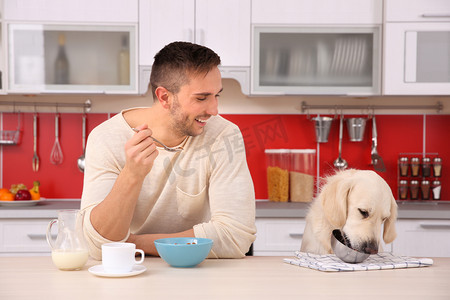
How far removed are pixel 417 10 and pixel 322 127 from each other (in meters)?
0.87

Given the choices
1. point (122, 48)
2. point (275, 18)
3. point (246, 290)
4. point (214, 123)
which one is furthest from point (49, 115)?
point (246, 290)

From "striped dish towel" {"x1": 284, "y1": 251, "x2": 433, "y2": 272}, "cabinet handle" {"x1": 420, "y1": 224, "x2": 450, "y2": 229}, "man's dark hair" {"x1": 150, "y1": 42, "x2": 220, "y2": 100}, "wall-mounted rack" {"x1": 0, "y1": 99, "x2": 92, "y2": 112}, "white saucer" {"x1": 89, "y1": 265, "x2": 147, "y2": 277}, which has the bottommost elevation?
"cabinet handle" {"x1": 420, "y1": 224, "x2": 450, "y2": 229}

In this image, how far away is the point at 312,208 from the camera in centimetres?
182

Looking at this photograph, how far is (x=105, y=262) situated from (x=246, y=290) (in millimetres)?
350

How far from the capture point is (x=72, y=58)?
9.67ft

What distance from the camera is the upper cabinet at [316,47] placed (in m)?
2.92

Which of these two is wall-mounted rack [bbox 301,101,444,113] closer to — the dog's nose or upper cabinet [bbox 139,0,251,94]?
upper cabinet [bbox 139,0,251,94]

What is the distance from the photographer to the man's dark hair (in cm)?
160

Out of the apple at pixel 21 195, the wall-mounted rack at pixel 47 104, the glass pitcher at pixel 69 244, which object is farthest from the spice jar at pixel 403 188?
the glass pitcher at pixel 69 244

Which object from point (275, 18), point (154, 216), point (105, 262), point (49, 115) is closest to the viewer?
point (105, 262)

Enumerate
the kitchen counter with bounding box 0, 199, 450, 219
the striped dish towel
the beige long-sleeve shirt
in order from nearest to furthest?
the striped dish towel, the beige long-sleeve shirt, the kitchen counter with bounding box 0, 199, 450, 219

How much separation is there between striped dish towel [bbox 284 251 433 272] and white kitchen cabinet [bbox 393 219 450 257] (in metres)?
1.36

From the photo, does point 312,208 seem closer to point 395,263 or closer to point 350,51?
point 395,263

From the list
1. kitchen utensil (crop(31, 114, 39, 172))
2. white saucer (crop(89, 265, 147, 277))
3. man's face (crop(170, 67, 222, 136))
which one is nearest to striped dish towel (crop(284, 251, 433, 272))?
white saucer (crop(89, 265, 147, 277))
